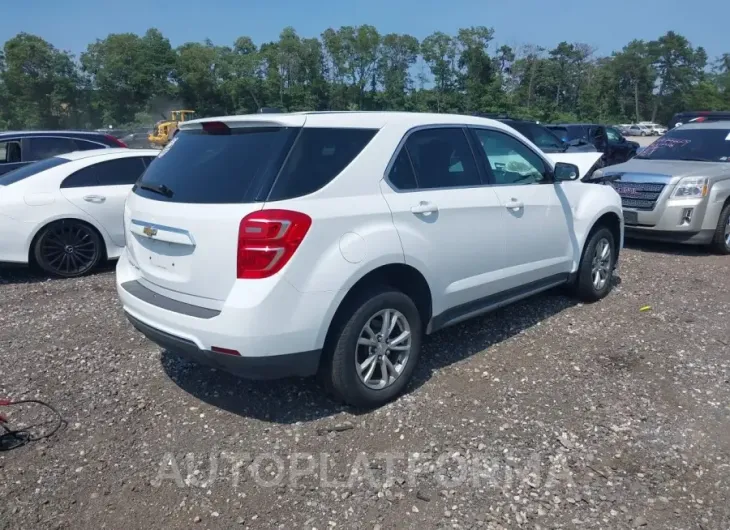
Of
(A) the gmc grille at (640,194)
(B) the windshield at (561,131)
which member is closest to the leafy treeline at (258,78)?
(B) the windshield at (561,131)

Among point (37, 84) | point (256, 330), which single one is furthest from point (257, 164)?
point (37, 84)

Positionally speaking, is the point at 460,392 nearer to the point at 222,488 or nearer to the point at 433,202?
the point at 433,202

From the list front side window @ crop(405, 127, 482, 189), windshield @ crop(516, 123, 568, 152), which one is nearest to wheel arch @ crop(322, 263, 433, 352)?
front side window @ crop(405, 127, 482, 189)

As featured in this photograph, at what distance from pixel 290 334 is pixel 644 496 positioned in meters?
1.96

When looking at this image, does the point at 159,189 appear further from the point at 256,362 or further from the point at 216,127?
the point at 256,362

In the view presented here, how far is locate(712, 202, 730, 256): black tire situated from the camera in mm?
8172

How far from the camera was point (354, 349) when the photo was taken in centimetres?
367

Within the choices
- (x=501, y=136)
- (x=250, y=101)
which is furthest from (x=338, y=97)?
(x=501, y=136)

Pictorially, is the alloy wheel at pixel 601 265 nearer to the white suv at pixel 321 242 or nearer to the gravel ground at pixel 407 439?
the gravel ground at pixel 407 439

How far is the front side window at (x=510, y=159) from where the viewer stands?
483cm

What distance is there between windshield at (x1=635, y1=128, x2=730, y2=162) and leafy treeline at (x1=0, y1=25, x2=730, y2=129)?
46.1m

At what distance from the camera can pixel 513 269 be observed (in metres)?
4.87

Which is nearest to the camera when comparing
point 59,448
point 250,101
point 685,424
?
point 59,448

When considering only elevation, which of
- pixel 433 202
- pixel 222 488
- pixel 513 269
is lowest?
pixel 222 488
